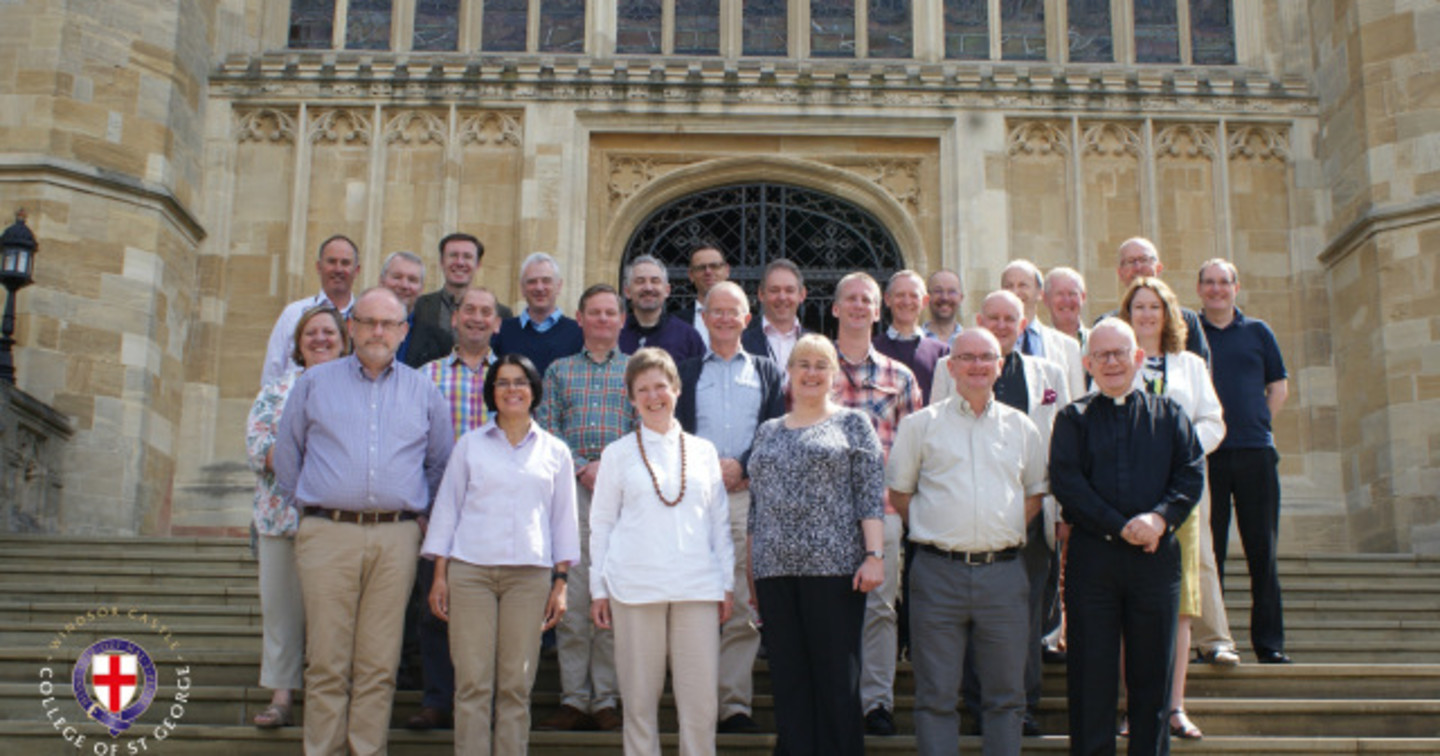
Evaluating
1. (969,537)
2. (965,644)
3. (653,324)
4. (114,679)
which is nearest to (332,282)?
(653,324)

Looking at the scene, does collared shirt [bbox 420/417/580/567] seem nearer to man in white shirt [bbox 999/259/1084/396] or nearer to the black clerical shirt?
the black clerical shirt

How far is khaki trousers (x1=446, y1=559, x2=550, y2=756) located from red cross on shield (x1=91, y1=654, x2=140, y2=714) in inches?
62.1

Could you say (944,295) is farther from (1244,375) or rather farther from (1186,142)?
(1186,142)

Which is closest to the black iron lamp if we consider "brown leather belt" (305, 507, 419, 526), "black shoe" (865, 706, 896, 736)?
"brown leather belt" (305, 507, 419, 526)

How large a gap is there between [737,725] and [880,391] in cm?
152

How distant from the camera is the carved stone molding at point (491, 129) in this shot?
13.0 meters

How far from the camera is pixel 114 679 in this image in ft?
20.1

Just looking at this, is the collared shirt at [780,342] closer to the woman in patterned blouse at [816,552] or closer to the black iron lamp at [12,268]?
the woman in patterned blouse at [816,552]

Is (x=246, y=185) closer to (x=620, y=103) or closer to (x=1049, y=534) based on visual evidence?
(x=620, y=103)

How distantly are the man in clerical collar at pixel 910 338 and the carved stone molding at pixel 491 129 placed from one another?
680 centimetres

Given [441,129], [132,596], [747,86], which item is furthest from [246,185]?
[132,596]

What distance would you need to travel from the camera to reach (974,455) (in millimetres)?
5566

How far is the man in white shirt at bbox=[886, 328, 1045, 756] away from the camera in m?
5.27

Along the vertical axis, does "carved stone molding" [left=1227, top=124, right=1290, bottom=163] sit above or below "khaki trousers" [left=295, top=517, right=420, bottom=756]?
above
